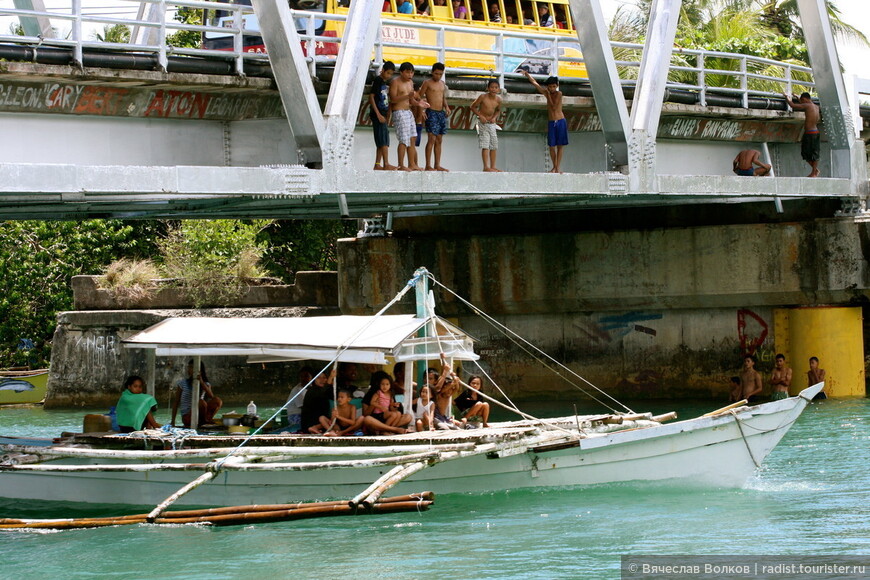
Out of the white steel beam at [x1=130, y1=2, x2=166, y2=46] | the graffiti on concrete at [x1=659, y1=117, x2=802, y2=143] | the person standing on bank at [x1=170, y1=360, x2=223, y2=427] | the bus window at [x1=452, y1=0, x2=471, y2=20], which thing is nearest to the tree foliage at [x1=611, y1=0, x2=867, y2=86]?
the graffiti on concrete at [x1=659, y1=117, x2=802, y2=143]

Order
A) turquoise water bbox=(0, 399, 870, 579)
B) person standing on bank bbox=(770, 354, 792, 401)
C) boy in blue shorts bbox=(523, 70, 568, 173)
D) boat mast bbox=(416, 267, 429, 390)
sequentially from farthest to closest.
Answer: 1. person standing on bank bbox=(770, 354, 792, 401)
2. boy in blue shorts bbox=(523, 70, 568, 173)
3. boat mast bbox=(416, 267, 429, 390)
4. turquoise water bbox=(0, 399, 870, 579)

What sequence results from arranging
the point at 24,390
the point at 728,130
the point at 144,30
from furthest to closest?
the point at 24,390, the point at 728,130, the point at 144,30

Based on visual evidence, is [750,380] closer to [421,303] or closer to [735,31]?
[421,303]

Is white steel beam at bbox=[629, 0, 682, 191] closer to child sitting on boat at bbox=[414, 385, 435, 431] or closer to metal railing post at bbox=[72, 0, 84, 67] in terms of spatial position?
child sitting on boat at bbox=[414, 385, 435, 431]

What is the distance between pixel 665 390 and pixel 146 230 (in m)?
18.2

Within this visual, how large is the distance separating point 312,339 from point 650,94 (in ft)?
23.0

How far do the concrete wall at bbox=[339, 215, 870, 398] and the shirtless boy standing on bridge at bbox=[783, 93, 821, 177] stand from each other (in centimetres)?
130

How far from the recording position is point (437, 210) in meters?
26.1

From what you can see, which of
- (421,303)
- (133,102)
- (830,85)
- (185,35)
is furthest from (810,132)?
(185,35)

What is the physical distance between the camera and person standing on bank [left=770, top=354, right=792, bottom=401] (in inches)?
1037

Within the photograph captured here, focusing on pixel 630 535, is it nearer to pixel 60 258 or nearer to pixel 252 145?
pixel 252 145

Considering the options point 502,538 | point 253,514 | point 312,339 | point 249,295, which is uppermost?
point 249,295

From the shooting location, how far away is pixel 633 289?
27.9 metres

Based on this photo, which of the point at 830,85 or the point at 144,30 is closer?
the point at 144,30
